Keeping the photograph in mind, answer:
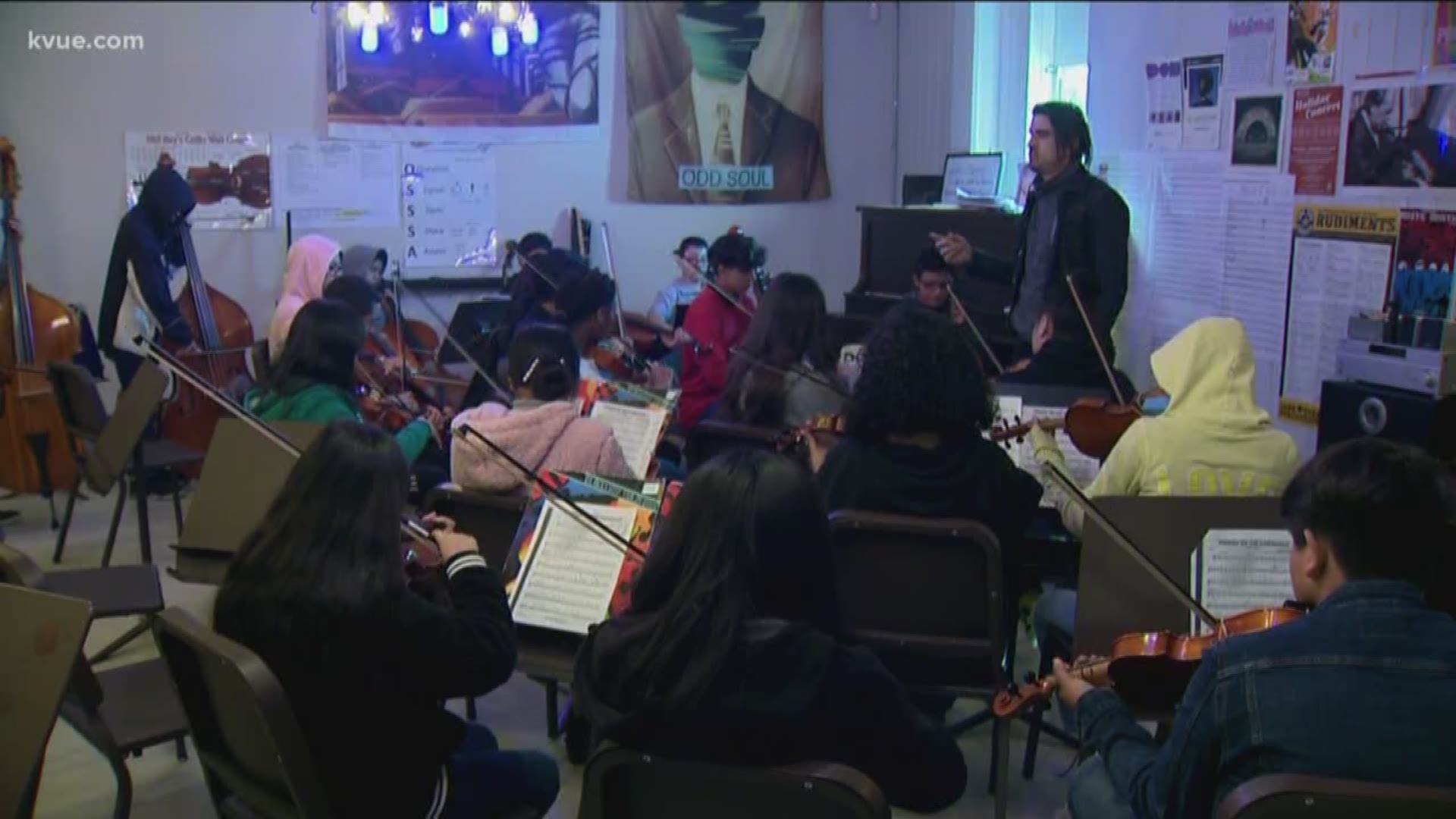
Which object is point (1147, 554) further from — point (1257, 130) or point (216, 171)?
point (216, 171)

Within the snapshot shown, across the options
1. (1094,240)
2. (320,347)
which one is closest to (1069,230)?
(1094,240)

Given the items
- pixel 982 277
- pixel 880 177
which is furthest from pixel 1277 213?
pixel 880 177

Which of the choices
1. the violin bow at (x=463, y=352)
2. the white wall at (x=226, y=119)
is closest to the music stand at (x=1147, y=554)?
the violin bow at (x=463, y=352)

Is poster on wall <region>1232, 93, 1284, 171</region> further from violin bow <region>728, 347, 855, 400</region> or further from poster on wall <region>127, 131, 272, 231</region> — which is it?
poster on wall <region>127, 131, 272, 231</region>

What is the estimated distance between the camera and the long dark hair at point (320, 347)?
311cm

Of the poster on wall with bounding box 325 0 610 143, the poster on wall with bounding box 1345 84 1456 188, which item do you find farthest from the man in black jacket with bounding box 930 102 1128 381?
the poster on wall with bounding box 325 0 610 143

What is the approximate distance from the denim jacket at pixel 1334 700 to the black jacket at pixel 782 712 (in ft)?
1.05

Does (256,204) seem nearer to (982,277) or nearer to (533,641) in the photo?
(982,277)

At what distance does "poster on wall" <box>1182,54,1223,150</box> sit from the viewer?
4590 mm

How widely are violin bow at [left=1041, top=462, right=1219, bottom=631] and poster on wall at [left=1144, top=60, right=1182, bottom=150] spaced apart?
10.0ft

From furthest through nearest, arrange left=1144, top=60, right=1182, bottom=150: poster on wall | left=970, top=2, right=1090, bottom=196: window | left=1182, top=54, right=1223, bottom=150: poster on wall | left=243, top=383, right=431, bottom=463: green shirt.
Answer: left=970, top=2, right=1090, bottom=196: window → left=1144, top=60, right=1182, bottom=150: poster on wall → left=1182, top=54, right=1223, bottom=150: poster on wall → left=243, top=383, right=431, bottom=463: green shirt

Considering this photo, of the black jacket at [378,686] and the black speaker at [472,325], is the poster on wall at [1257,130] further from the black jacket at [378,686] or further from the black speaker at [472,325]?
the black jacket at [378,686]

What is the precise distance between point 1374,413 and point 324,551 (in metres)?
2.94

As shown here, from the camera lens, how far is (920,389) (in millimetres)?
2473
